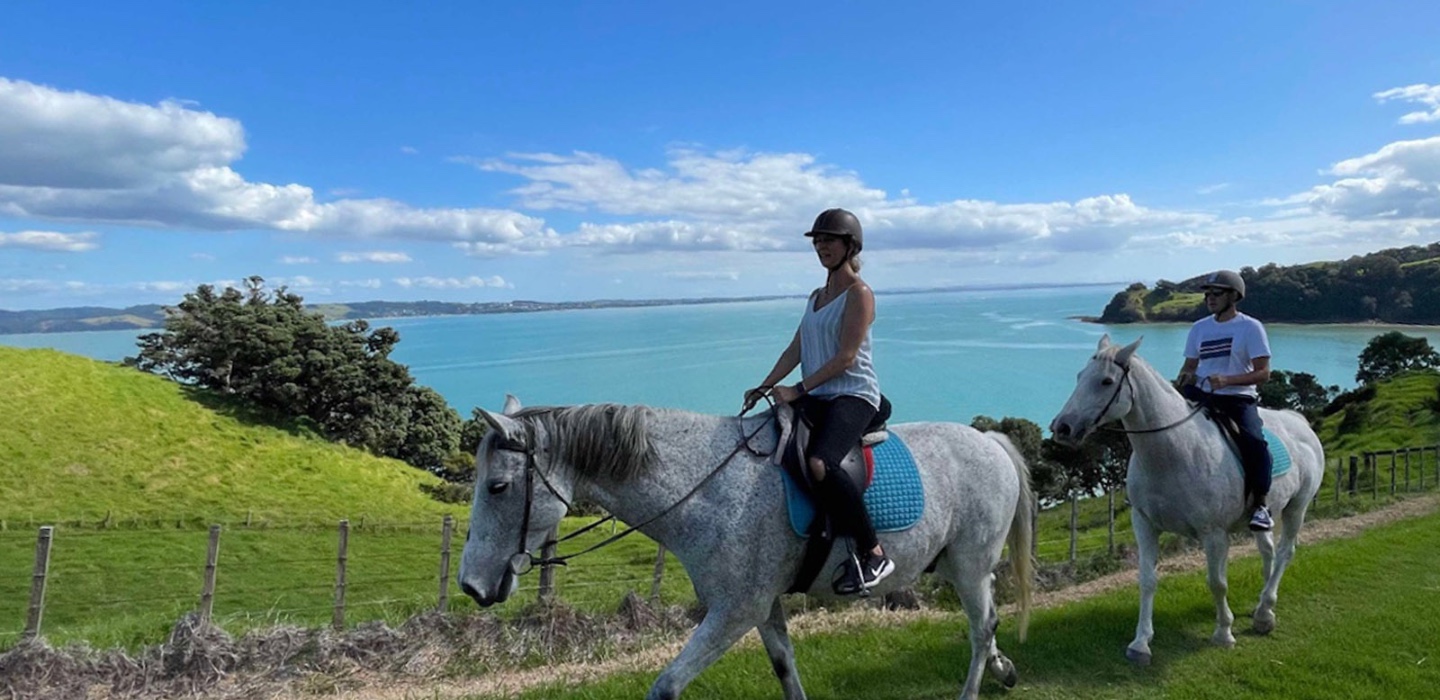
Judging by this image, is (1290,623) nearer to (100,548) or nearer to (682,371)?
(100,548)

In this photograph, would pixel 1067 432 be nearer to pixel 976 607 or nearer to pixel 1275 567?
pixel 976 607

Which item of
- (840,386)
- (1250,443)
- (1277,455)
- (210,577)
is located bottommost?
(210,577)

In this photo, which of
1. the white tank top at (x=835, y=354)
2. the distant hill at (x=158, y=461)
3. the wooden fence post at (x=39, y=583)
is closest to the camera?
the white tank top at (x=835, y=354)

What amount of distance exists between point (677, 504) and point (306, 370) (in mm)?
42313

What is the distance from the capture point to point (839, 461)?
3109mm

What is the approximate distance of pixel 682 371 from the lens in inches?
2960

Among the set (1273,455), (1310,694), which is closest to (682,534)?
(1310,694)

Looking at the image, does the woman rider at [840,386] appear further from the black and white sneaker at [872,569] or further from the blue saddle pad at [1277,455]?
the blue saddle pad at [1277,455]

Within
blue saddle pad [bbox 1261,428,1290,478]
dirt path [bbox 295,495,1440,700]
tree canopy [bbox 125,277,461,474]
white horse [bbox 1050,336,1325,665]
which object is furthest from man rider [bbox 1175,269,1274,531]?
tree canopy [bbox 125,277,461,474]

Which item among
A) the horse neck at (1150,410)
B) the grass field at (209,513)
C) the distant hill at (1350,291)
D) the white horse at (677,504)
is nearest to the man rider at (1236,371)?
the horse neck at (1150,410)

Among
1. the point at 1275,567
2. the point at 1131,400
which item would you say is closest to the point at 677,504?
the point at 1131,400

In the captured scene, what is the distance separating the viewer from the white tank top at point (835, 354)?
3.30 meters

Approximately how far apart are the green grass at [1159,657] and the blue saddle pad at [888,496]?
5.45 ft

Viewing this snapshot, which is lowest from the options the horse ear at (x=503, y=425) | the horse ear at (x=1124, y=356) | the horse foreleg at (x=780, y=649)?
the horse foreleg at (x=780, y=649)
